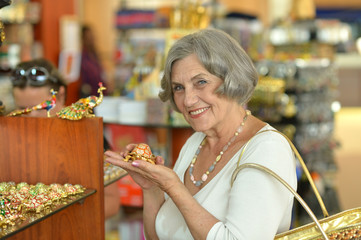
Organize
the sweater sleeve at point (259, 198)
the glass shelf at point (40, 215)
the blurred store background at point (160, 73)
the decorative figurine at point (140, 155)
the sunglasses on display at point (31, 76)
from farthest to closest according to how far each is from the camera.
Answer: the blurred store background at point (160, 73) < the sunglasses on display at point (31, 76) < the decorative figurine at point (140, 155) < the sweater sleeve at point (259, 198) < the glass shelf at point (40, 215)

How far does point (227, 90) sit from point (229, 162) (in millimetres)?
251

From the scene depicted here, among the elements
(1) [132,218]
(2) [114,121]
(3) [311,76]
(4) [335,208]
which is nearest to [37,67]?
(2) [114,121]

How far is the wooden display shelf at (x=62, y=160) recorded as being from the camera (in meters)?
1.83

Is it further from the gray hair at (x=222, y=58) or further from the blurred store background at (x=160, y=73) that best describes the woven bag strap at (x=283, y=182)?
the blurred store background at (x=160, y=73)

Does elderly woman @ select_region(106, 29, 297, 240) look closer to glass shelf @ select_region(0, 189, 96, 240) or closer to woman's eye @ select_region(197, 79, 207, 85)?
woman's eye @ select_region(197, 79, 207, 85)

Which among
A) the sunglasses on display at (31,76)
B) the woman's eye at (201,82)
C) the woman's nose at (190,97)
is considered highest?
the woman's eye at (201,82)

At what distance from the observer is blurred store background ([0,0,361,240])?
13.0 feet

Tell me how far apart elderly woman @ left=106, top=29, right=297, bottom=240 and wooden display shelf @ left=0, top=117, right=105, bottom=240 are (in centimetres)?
12

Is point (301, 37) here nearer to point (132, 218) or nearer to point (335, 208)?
point (335, 208)

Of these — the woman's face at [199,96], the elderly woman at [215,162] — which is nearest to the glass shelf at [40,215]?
the elderly woman at [215,162]

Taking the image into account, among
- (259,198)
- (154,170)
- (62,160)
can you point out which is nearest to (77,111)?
(62,160)

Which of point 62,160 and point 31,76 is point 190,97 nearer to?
point 62,160

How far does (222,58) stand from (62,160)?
0.65m

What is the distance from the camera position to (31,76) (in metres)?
2.43
